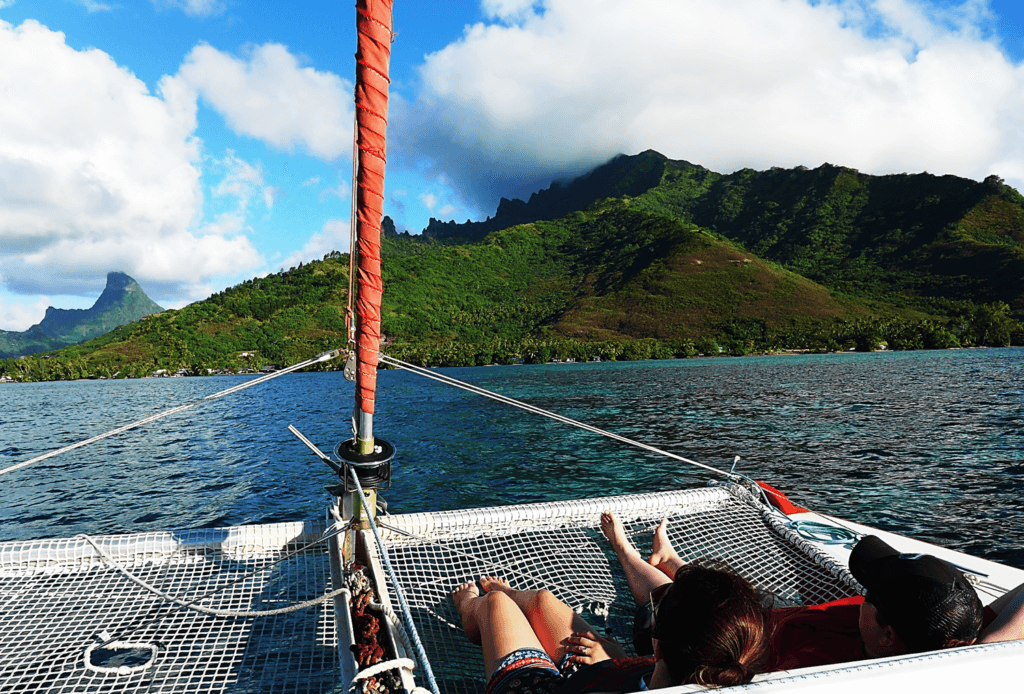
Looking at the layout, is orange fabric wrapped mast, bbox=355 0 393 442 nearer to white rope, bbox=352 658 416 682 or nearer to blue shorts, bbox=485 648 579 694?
white rope, bbox=352 658 416 682

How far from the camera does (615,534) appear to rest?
459 centimetres

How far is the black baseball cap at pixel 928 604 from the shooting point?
83.2 inches

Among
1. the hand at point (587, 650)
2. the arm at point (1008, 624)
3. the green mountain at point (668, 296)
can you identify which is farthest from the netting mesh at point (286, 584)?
the green mountain at point (668, 296)

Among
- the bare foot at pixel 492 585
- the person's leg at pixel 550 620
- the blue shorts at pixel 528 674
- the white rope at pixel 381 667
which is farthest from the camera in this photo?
the bare foot at pixel 492 585

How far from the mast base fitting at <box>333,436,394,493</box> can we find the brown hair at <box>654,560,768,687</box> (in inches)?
98.7

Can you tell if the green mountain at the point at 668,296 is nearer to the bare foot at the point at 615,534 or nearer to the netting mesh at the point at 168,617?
the netting mesh at the point at 168,617

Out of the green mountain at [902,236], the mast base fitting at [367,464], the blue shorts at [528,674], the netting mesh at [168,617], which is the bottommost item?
the netting mesh at [168,617]

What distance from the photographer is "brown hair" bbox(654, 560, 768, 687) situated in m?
1.67

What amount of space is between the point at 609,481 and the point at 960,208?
184 m

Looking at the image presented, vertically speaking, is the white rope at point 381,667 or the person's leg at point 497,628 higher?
the white rope at point 381,667

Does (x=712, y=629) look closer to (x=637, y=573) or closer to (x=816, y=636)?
(x=816, y=636)

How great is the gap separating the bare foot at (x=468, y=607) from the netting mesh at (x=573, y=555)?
0.20 meters

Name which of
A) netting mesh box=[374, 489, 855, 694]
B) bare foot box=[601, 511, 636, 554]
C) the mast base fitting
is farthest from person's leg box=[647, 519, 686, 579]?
the mast base fitting

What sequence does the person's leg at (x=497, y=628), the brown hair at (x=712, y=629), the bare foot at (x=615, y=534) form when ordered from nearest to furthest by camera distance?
the brown hair at (x=712, y=629)
the person's leg at (x=497, y=628)
the bare foot at (x=615, y=534)
